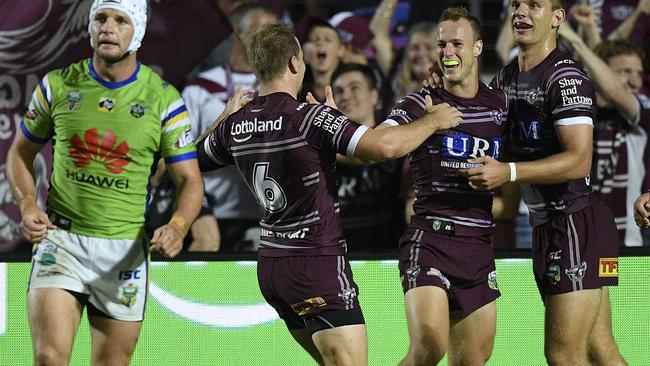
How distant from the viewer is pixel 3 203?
796 cm

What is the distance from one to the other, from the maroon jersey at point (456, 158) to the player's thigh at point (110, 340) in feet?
5.51

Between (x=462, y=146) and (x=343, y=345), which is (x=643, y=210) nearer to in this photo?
(x=462, y=146)

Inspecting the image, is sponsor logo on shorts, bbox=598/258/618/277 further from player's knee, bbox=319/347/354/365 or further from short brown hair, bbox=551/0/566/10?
player's knee, bbox=319/347/354/365

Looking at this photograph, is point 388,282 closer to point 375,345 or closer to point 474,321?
point 375,345

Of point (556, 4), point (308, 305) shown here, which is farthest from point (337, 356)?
point (556, 4)

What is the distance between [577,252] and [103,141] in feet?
8.57

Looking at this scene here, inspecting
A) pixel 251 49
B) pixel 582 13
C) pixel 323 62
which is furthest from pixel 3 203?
pixel 582 13

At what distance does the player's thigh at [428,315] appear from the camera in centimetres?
579

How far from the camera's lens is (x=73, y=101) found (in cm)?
563

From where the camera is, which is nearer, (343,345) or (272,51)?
(343,345)

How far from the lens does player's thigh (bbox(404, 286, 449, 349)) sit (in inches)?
228

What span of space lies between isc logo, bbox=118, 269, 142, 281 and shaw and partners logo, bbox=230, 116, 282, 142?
2.80 ft

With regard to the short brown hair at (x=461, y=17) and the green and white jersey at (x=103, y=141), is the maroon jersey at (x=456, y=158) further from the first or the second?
the green and white jersey at (x=103, y=141)

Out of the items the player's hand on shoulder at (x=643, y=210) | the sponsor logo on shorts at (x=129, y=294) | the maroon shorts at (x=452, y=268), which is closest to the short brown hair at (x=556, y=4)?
the player's hand on shoulder at (x=643, y=210)
